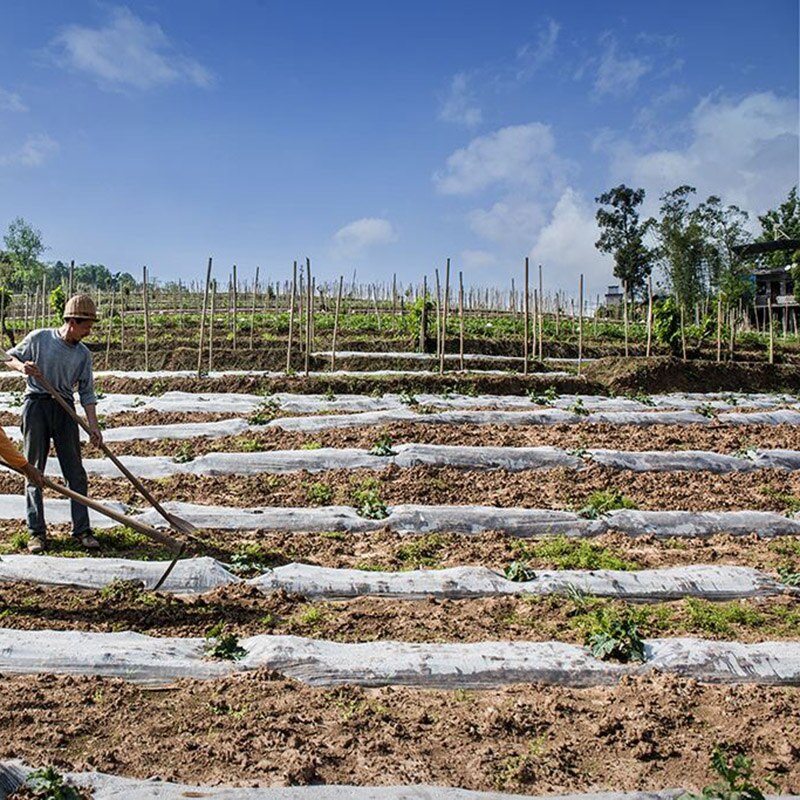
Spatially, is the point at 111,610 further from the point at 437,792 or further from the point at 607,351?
the point at 607,351

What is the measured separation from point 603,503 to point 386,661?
11.2 ft

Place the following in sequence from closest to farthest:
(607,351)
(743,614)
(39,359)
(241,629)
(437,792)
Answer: (437,792), (241,629), (743,614), (39,359), (607,351)

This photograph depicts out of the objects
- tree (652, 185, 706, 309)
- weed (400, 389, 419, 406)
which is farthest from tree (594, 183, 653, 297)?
weed (400, 389, 419, 406)

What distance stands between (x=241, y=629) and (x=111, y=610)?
0.82 m

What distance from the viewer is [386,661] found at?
138 inches

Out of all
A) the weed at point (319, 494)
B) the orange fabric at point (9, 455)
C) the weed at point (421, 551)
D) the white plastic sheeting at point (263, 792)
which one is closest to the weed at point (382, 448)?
the weed at point (319, 494)

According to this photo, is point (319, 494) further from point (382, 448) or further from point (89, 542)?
point (89, 542)

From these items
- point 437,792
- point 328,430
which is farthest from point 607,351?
point 437,792

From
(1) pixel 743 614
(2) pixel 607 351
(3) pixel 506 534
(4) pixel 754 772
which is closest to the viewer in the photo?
(4) pixel 754 772

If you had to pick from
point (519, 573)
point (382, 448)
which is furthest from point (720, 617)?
point (382, 448)

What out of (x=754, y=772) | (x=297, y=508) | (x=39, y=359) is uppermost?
(x=39, y=359)

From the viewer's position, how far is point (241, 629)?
3.96m

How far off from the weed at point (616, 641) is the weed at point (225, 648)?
1763mm

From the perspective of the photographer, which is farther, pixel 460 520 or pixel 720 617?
pixel 460 520
